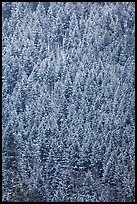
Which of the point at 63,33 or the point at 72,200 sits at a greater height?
the point at 63,33

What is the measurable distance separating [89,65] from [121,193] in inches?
71.7

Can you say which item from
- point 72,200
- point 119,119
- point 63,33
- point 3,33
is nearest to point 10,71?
point 3,33

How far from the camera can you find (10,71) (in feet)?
15.4

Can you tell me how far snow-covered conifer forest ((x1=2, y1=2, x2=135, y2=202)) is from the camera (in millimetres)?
4055

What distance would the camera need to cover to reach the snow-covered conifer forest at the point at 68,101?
160 inches

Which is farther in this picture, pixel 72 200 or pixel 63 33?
pixel 63 33

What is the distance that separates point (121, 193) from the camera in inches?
158

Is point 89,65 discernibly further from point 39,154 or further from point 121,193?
point 121,193

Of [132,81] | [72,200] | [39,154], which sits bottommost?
[72,200]

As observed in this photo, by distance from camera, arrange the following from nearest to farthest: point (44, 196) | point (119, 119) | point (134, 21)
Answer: point (44, 196)
point (119, 119)
point (134, 21)

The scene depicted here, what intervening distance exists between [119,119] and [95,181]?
2.92ft

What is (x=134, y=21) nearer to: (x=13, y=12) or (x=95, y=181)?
(x=13, y=12)

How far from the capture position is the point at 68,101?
452 centimetres

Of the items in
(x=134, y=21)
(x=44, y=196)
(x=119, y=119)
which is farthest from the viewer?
(x=134, y=21)
